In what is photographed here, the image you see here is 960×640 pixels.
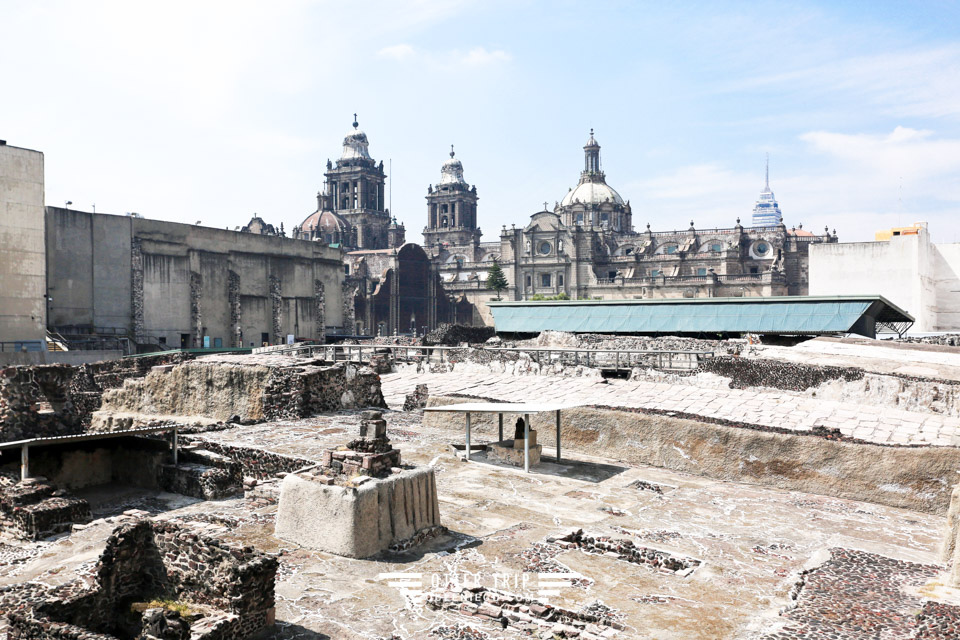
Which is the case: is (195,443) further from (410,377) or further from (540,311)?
(540,311)

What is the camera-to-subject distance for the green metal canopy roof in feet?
83.6

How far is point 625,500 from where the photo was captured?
32.8ft

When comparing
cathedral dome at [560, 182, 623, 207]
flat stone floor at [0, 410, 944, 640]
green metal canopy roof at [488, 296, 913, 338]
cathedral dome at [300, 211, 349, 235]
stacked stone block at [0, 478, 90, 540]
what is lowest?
flat stone floor at [0, 410, 944, 640]

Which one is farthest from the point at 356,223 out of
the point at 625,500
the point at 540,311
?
the point at 625,500

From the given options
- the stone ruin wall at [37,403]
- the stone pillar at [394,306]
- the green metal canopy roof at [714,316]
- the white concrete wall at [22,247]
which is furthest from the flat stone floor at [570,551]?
the stone pillar at [394,306]

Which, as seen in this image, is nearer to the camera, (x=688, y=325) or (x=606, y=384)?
(x=606, y=384)

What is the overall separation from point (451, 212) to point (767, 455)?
8818 cm

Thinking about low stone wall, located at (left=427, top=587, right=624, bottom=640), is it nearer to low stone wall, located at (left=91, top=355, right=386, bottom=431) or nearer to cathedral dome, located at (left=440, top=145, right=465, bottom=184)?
low stone wall, located at (left=91, top=355, right=386, bottom=431)

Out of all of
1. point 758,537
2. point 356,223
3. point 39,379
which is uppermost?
point 356,223

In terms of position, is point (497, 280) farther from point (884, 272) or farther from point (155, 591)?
point (155, 591)

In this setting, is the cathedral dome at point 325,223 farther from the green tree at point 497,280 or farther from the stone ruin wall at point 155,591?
the stone ruin wall at point 155,591

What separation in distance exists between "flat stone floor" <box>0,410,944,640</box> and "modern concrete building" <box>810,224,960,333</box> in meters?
33.6

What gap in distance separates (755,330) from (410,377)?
12.7 meters

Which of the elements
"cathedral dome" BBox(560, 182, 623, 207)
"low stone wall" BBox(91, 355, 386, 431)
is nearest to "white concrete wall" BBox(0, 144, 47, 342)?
"low stone wall" BBox(91, 355, 386, 431)
